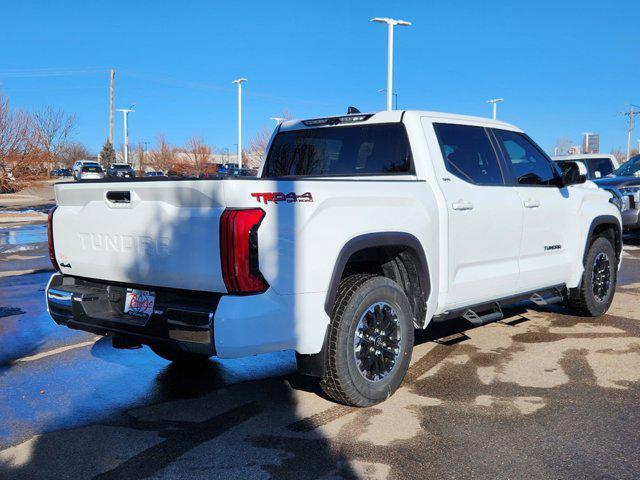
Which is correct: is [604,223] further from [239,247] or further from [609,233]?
[239,247]

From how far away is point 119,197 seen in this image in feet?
13.1

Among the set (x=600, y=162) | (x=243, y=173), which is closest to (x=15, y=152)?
(x=243, y=173)

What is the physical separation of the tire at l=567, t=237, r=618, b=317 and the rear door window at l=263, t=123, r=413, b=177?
8.96ft

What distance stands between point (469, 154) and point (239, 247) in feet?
8.50

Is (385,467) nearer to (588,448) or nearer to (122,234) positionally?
(588,448)

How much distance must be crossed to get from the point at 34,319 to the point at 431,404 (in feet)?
15.5

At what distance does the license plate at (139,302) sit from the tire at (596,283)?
14.7 feet

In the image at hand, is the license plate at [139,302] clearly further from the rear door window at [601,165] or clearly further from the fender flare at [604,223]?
the rear door window at [601,165]

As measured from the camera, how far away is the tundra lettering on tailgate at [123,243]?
374cm

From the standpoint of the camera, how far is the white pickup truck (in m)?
3.50

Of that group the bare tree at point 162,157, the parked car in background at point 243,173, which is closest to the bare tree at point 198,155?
the bare tree at point 162,157

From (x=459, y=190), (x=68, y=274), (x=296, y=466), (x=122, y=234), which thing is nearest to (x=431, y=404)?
(x=296, y=466)

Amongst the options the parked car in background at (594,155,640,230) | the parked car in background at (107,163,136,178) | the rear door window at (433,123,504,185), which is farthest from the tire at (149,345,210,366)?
the parked car in background at (107,163,136,178)

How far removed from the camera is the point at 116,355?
5.61 metres
